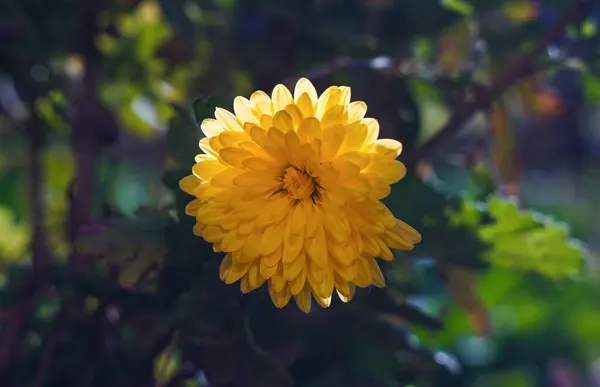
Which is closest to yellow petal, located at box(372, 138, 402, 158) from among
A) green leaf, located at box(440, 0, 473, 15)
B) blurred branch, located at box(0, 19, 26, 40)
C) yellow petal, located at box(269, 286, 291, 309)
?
yellow petal, located at box(269, 286, 291, 309)

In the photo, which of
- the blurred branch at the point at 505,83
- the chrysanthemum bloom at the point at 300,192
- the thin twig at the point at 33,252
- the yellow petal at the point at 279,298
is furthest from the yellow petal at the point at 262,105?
the thin twig at the point at 33,252

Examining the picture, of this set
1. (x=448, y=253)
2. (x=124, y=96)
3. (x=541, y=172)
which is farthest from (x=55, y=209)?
(x=541, y=172)

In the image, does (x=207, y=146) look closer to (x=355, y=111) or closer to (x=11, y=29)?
(x=355, y=111)

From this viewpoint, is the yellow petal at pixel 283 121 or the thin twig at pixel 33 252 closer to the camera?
the yellow petal at pixel 283 121

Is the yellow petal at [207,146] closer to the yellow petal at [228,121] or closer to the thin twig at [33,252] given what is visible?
the yellow petal at [228,121]

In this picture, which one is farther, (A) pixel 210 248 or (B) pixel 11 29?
(B) pixel 11 29

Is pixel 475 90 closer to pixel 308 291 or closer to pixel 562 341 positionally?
pixel 308 291

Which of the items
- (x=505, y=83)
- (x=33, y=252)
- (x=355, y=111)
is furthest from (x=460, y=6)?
(x=33, y=252)
